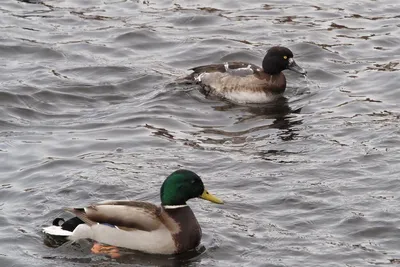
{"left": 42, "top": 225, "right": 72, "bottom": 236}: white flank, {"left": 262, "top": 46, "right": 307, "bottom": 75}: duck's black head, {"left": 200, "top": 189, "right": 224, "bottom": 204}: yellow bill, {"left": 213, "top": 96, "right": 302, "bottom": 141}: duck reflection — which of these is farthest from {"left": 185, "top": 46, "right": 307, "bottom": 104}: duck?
{"left": 42, "top": 225, "right": 72, "bottom": 236}: white flank

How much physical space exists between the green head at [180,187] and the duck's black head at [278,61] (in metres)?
6.13

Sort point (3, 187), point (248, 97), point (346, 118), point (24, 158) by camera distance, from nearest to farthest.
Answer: point (3, 187) → point (24, 158) → point (346, 118) → point (248, 97)

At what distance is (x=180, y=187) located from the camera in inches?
512

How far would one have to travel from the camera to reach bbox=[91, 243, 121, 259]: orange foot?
12.8 metres

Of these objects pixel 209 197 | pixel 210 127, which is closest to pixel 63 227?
pixel 209 197

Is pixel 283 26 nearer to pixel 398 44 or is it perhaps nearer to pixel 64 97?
pixel 398 44

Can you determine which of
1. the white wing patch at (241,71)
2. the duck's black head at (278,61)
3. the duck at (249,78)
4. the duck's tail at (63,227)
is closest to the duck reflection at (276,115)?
the duck at (249,78)

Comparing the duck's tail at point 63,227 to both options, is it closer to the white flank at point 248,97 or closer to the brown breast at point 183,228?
the brown breast at point 183,228

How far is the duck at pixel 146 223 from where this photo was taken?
1282cm

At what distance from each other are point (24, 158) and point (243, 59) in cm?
620

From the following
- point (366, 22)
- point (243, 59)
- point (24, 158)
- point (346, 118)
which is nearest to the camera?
point (24, 158)

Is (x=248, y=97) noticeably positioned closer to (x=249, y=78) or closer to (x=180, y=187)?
(x=249, y=78)

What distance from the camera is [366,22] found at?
869 inches

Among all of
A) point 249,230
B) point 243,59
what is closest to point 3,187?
point 249,230
